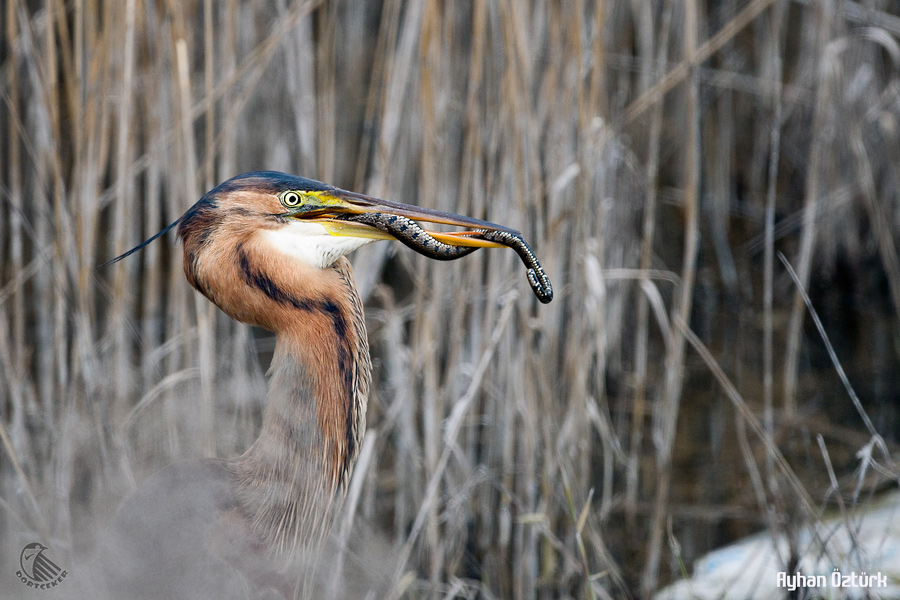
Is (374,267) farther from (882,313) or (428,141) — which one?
(882,313)

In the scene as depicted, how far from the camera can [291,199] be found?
64.6 inches

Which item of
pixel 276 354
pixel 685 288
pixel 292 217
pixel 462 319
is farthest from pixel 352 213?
pixel 685 288

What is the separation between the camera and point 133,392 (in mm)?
2730

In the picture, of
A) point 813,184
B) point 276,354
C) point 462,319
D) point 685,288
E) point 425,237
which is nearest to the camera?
point 425,237

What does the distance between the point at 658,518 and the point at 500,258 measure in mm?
857

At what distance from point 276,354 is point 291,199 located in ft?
0.97

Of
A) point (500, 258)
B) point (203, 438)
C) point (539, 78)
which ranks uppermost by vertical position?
point (539, 78)

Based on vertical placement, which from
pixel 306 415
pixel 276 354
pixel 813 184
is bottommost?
pixel 306 415

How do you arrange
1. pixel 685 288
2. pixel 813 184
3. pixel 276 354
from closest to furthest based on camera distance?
pixel 276 354
pixel 685 288
pixel 813 184

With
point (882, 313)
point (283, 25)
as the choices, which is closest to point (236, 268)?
point (283, 25)
